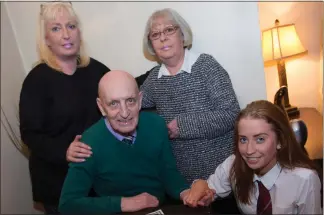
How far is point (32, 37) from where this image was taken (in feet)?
5.29

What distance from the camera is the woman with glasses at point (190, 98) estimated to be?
1311 millimetres

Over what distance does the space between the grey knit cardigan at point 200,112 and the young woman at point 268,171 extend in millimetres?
147

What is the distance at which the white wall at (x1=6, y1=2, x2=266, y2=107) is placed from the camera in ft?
4.82

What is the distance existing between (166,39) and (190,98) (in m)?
0.24

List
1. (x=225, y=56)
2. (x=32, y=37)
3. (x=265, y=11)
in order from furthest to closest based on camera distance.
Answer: (x=265, y=11) → (x=32, y=37) → (x=225, y=56)

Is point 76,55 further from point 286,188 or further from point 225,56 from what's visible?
point 286,188

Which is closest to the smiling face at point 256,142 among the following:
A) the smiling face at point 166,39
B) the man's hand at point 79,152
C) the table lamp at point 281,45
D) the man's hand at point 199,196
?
the man's hand at point 199,196

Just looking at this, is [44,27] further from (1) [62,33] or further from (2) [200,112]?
(2) [200,112]

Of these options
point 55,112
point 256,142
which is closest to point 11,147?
point 55,112

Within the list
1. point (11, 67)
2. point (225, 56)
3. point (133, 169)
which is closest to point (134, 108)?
point (133, 169)

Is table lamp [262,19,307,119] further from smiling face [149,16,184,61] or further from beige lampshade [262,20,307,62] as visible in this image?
smiling face [149,16,184,61]

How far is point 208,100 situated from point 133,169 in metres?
0.38

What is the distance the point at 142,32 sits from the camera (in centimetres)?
155

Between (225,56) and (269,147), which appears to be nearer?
(269,147)
